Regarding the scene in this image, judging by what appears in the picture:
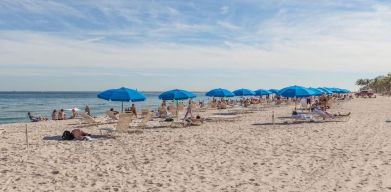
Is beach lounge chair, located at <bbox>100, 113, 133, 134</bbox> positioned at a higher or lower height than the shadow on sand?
higher

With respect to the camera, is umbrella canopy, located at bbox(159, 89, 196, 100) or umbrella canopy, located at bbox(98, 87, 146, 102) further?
umbrella canopy, located at bbox(159, 89, 196, 100)

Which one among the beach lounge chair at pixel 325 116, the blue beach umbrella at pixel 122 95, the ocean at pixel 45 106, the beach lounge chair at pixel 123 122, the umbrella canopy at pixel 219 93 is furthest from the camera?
the ocean at pixel 45 106

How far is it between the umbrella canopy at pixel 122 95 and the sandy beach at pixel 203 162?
1740 millimetres

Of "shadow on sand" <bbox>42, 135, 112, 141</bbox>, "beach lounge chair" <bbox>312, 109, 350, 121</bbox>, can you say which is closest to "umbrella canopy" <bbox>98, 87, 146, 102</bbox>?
"shadow on sand" <bbox>42, 135, 112, 141</bbox>

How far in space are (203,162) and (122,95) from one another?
257 inches

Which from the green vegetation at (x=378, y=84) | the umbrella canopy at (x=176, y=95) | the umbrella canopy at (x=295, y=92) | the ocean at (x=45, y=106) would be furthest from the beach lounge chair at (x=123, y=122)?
the green vegetation at (x=378, y=84)

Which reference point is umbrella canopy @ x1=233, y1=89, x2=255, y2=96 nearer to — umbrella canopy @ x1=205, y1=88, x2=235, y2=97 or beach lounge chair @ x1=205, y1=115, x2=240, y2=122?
umbrella canopy @ x1=205, y1=88, x2=235, y2=97

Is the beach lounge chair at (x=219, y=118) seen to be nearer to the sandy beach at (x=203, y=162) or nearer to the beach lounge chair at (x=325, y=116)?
the beach lounge chair at (x=325, y=116)

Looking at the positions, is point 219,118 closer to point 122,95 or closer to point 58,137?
point 122,95

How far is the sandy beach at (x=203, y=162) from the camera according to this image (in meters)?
6.92

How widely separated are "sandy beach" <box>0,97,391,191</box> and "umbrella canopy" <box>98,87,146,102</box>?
1.74 m

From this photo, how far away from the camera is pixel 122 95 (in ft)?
47.8

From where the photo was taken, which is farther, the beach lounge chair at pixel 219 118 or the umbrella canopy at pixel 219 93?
the umbrella canopy at pixel 219 93

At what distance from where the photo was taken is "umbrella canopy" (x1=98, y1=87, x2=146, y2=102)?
570 inches
